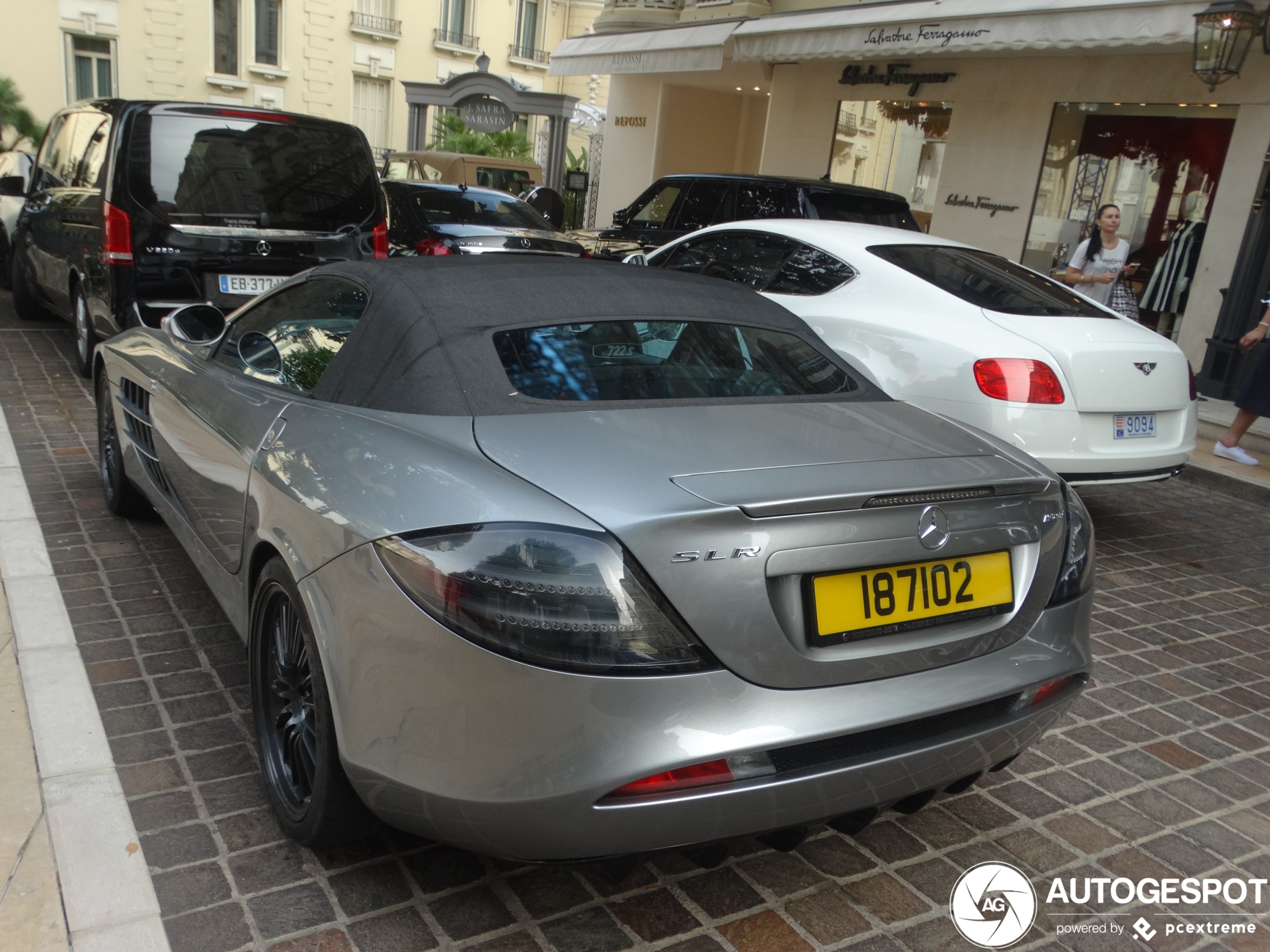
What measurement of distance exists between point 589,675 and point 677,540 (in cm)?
30

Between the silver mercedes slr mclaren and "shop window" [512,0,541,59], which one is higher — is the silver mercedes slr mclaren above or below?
below

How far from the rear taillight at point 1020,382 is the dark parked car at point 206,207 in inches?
163

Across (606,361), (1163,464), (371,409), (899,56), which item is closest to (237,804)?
(371,409)

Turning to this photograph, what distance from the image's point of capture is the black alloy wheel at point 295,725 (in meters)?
2.41

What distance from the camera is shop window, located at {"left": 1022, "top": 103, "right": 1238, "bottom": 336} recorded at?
10812 mm

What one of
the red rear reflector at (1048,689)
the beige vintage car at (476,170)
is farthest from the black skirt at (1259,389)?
the beige vintage car at (476,170)

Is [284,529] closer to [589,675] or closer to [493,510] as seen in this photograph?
[493,510]

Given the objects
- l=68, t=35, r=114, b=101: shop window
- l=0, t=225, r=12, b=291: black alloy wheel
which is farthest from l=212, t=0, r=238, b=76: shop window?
l=0, t=225, r=12, b=291: black alloy wheel

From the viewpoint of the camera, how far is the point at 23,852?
254 cm

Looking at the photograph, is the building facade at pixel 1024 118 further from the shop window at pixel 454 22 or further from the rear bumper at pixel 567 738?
the shop window at pixel 454 22

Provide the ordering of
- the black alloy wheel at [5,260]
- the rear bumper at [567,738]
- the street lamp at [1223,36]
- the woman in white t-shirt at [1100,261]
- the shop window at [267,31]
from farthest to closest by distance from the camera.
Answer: the shop window at [267,31], the black alloy wheel at [5,260], the woman in white t-shirt at [1100,261], the street lamp at [1223,36], the rear bumper at [567,738]

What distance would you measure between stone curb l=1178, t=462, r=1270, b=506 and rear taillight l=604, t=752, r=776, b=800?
5.90 m

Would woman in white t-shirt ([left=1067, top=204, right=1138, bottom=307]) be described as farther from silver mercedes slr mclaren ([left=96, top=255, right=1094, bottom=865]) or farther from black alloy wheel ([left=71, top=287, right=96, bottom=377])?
black alloy wheel ([left=71, top=287, right=96, bottom=377])

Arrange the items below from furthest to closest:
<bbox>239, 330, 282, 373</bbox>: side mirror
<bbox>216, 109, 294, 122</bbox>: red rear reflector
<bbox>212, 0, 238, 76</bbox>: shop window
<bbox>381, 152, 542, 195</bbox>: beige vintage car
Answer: <bbox>212, 0, 238, 76</bbox>: shop window, <bbox>381, 152, 542, 195</bbox>: beige vintage car, <bbox>216, 109, 294, 122</bbox>: red rear reflector, <bbox>239, 330, 282, 373</bbox>: side mirror
